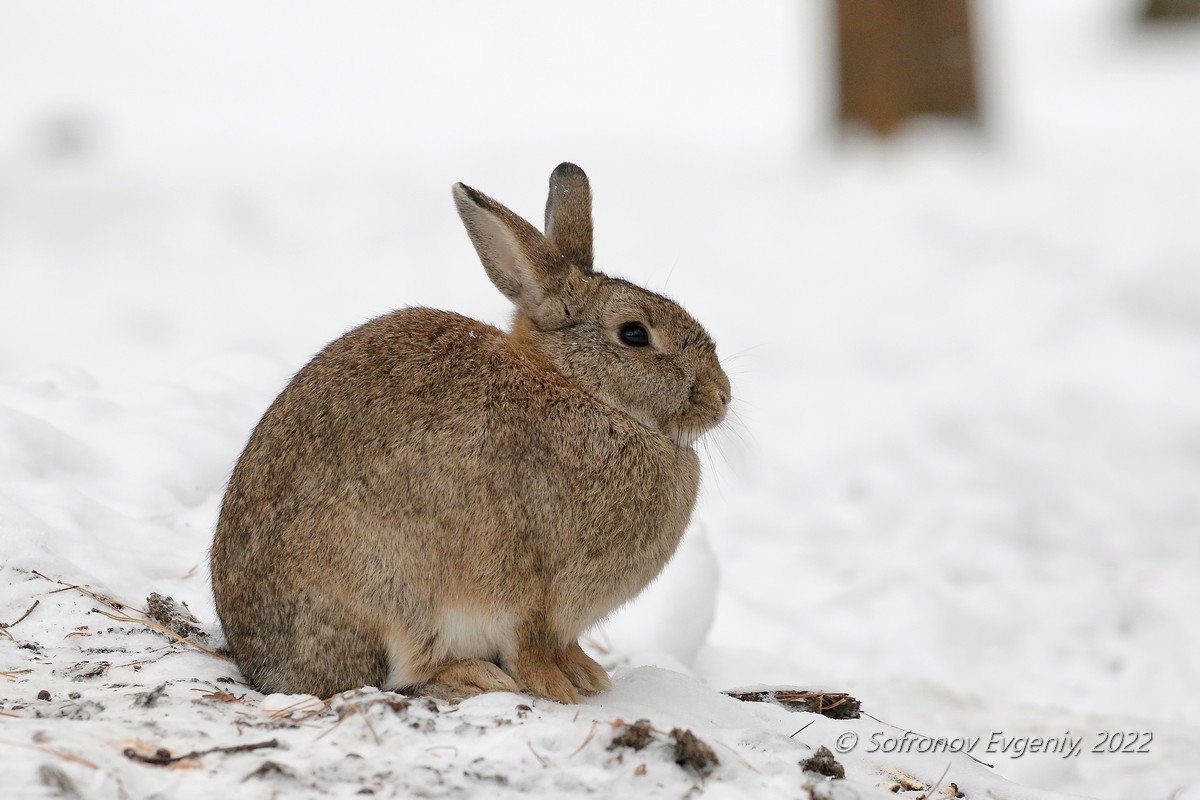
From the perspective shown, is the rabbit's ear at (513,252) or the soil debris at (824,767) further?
the rabbit's ear at (513,252)

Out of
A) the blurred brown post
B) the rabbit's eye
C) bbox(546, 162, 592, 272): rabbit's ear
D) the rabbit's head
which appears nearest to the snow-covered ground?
the blurred brown post

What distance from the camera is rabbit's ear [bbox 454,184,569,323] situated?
13.3 feet

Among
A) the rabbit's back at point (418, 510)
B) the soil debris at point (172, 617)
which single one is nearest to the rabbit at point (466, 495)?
the rabbit's back at point (418, 510)

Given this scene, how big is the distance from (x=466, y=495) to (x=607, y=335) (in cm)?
75

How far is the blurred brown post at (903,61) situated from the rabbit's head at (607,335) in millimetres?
9381

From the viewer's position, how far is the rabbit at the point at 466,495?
12.1 feet

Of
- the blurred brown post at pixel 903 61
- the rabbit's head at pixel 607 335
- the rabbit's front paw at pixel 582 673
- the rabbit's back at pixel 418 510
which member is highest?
the blurred brown post at pixel 903 61

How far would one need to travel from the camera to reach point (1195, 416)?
8.98 metres

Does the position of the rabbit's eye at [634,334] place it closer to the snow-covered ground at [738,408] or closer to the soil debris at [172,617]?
the snow-covered ground at [738,408]

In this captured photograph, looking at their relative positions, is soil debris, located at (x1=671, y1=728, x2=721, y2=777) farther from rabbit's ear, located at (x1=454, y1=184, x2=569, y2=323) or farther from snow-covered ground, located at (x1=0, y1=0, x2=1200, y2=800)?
rabbit's ear, located at (x1=454, y1=184, x2=569, y2=323)

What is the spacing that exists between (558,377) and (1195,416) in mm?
6259

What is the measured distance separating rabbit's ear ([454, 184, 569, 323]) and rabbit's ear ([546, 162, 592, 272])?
0.33 ft

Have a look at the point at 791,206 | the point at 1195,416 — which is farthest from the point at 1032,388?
the point at 791,206

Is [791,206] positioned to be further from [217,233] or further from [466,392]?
[466,392]
